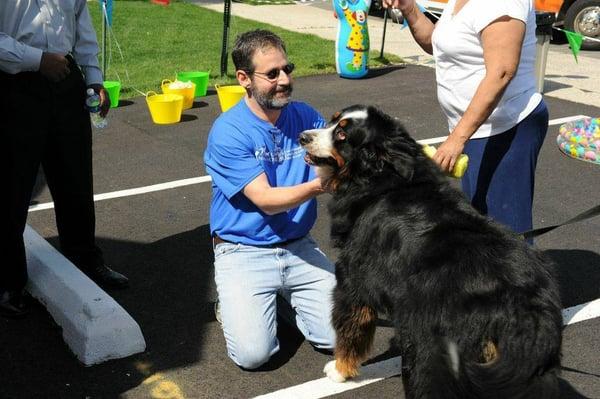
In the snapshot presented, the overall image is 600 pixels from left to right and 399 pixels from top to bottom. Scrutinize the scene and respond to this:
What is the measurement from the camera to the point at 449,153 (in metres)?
3.42

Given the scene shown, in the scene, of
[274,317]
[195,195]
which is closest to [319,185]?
[274,317]

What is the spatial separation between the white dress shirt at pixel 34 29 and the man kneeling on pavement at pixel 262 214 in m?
0.99

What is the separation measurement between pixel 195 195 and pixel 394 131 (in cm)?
340

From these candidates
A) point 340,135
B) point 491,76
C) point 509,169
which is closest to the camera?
point 340,135

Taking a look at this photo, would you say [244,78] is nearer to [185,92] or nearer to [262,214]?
[262,214]

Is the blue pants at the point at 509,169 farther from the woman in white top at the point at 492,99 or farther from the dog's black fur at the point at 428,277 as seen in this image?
the dog's black fur at the point at 428,277

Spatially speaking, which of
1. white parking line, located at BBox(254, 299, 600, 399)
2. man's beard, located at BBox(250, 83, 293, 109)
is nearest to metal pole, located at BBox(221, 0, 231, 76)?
man's beard, located at BBox(250, 83, 293, 109)

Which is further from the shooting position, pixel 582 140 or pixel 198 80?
pixel 198 80

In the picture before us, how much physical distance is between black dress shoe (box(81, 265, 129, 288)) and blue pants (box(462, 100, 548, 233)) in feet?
7.14

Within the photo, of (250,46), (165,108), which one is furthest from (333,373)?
(165,108)

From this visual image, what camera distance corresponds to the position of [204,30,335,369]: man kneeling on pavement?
3814 mm

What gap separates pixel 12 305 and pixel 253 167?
1617 millimetres

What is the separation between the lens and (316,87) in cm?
1017

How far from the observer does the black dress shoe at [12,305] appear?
13.8 feet
